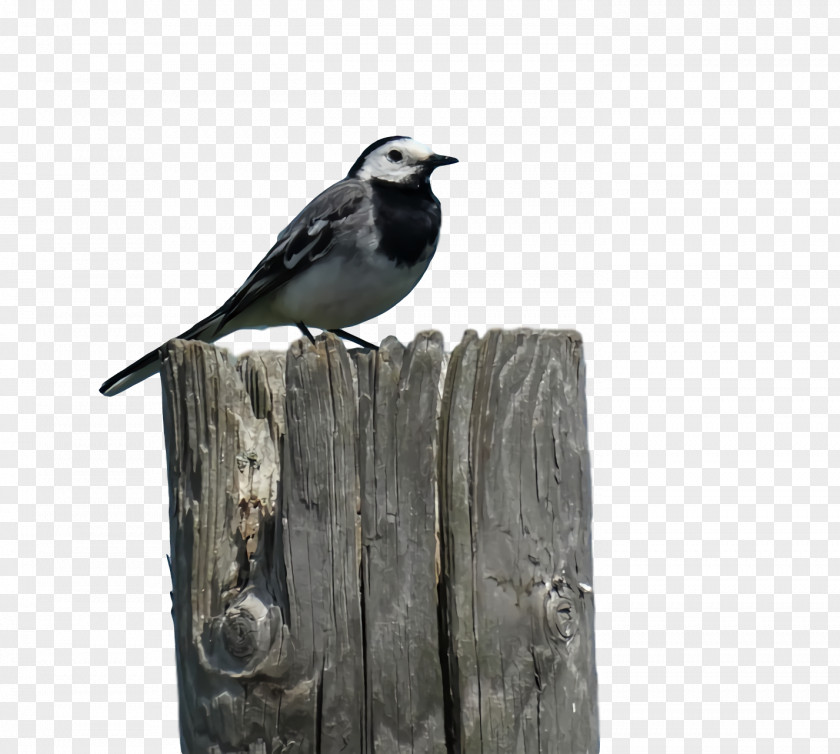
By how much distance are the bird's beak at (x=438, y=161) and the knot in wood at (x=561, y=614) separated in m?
3.43

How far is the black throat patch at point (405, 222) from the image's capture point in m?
5.71

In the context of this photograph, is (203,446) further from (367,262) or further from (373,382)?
(367,262)

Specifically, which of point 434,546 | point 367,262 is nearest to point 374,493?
point 434,546

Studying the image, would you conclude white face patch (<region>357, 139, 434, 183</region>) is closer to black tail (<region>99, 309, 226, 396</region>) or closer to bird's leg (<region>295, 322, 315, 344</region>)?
bird's leg (<region>295, 322, 315, 344</region>)

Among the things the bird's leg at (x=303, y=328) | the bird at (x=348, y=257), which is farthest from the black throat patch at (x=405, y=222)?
the bird's leg at (x=303, y=328)

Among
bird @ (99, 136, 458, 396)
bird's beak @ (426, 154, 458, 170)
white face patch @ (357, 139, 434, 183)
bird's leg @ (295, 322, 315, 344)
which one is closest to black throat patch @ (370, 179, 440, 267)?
bird @ (99, 136, 458, 396)

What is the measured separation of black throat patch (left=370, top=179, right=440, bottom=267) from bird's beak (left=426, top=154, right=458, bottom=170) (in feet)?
0.70

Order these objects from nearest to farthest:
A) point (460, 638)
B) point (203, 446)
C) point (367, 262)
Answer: point (460, 638) → point (203, 446) → point (367, 262)

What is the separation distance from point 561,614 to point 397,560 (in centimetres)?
54

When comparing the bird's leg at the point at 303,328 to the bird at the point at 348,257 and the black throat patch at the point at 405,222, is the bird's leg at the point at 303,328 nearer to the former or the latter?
the bird at the point at 348,257

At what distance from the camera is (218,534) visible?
11.4 feet

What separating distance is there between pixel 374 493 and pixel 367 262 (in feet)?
8.15

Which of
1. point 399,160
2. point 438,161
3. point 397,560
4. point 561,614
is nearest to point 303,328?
point 399,160

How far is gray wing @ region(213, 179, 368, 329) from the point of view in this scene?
5.83m
